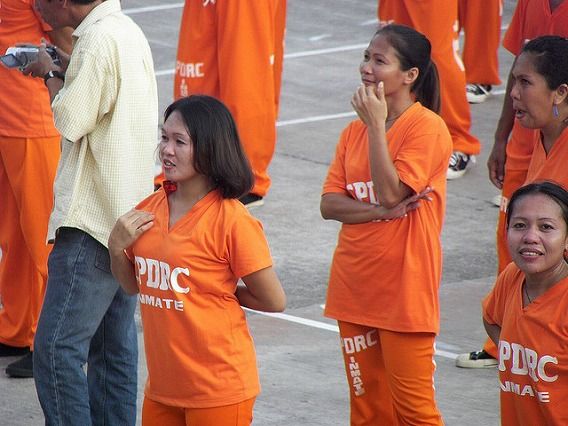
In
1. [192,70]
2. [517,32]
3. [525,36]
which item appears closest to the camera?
[525,36]

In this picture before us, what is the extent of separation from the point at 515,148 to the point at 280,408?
65.8 inches

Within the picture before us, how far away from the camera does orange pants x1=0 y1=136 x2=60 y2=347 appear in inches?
259

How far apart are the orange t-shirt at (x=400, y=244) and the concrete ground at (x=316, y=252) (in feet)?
3.32

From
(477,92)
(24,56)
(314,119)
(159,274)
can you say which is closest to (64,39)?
(24,56)

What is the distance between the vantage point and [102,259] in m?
5.21

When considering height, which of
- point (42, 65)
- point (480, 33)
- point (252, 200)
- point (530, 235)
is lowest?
point (252, 200)

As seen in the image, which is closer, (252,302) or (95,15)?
(252,302)

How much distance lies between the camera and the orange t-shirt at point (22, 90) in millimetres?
6555

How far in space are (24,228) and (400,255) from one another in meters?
2.15

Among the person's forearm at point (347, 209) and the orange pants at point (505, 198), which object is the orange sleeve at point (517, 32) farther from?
the person's forearm at point (347, 209)

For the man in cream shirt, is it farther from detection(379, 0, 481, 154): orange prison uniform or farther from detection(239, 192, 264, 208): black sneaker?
detection(379, 0, 481, 154): orange prison uniform

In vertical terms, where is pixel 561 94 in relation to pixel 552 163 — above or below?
above

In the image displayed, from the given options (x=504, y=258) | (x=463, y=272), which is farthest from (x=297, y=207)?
(x=504, y=258)

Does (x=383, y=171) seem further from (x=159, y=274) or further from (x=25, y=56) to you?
(x=25, y=56)
